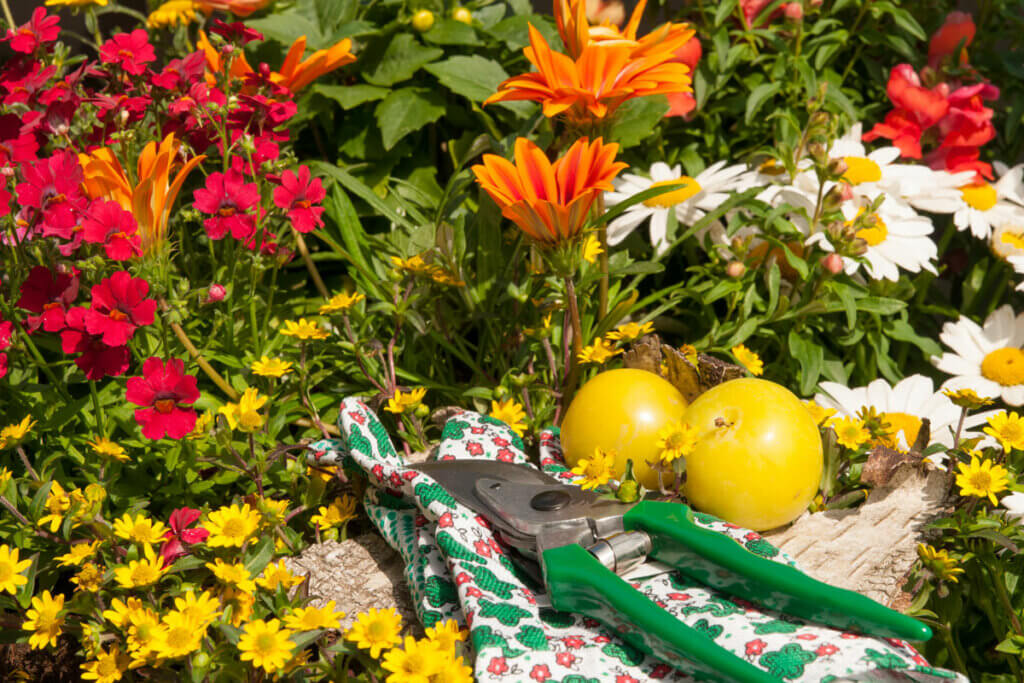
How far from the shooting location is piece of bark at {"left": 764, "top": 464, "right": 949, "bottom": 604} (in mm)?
1025

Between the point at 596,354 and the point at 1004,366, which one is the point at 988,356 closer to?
the point at 1004,366

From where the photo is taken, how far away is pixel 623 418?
113 cm

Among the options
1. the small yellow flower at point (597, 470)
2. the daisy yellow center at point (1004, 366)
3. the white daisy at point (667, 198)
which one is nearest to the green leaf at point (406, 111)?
the white daisy at point (667, 198)

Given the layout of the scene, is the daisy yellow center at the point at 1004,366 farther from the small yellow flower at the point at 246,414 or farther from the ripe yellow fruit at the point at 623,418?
the small yellow flower at the point at 246,414

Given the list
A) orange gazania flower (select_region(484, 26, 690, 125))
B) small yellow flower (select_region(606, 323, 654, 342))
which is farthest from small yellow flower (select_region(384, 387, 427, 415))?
orange gazania flower (select_region(484, 26, 690, 125))

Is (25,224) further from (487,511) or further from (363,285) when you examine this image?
(487,511)

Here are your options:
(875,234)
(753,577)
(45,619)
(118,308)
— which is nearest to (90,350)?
(118,308)

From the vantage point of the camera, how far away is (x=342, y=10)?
1833 millimetres

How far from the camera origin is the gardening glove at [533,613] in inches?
31.6

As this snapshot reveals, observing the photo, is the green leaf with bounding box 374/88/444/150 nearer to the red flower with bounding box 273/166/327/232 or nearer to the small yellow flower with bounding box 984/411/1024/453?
the red flower with bounding box 273/166/327/232

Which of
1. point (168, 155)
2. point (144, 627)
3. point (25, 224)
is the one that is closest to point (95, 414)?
point (25, 224)

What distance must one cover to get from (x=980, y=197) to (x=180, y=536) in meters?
1.44

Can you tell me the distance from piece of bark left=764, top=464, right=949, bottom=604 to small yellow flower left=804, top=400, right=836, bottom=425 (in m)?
0.11

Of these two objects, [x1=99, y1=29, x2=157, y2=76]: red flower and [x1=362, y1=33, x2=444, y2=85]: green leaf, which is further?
[x1=362, y1=33, x2=444, y2=85]: green leaf
